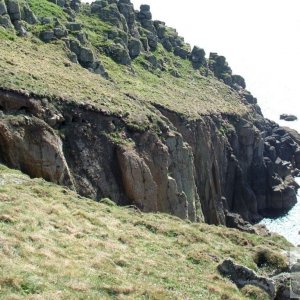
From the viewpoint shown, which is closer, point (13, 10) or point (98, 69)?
point (98, 69)

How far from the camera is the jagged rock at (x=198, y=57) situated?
13388 cm

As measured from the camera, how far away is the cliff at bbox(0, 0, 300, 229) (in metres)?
41.6

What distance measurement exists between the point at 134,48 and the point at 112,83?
139ft

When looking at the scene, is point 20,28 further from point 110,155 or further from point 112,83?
point 110,155

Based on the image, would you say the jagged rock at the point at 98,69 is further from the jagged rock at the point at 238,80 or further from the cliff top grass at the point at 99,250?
the jagged rock at the point at 238,80

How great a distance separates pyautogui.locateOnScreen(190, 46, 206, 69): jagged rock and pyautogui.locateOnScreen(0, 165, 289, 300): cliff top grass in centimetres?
10389

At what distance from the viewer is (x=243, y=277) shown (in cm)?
2367

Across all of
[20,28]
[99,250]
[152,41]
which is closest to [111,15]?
[152,41]

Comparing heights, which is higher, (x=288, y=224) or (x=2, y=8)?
(x=2, y=8)

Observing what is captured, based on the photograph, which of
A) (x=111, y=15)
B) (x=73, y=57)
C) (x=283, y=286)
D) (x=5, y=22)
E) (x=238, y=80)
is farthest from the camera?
(x=238, y=80)

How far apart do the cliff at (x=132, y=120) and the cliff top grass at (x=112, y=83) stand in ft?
0.89

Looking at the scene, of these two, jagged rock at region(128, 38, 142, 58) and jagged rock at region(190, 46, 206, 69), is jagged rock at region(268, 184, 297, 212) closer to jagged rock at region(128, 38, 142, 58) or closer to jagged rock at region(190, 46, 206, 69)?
jagged rock at region(128, 38, 142, 58)

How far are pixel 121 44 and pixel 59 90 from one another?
59.2 m

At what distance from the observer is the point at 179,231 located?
3047 centimetres
